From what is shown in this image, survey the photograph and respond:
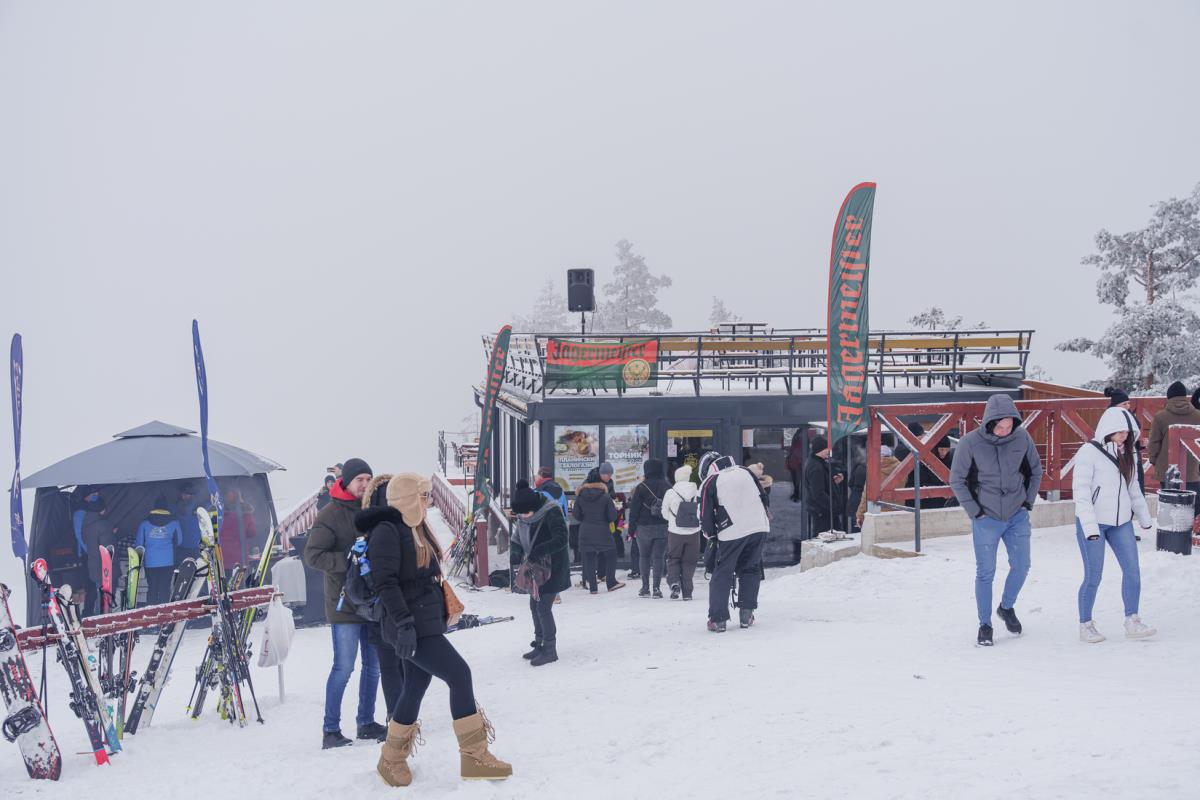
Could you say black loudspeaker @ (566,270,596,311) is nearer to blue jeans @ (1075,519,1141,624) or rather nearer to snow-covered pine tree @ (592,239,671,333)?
blue jeans @ (1075,519,1141,624)

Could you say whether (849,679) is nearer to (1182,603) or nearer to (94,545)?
(1182,603)

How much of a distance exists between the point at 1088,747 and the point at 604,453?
11170mm

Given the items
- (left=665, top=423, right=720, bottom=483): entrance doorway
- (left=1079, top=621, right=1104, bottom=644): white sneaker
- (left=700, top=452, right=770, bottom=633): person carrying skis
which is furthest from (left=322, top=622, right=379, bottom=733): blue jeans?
(left=665, top=423, right=720, bottom=483): entrance doorway

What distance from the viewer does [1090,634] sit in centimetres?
693

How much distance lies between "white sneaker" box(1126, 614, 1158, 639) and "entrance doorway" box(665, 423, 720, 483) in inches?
361

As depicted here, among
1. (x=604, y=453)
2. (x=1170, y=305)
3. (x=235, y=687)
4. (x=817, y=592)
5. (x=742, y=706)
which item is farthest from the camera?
(x=1170, y=305)

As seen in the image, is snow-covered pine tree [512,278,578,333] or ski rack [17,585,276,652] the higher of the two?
snow-covered pine tree [512,278,578,333]

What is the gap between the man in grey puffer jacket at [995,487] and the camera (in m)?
6.95

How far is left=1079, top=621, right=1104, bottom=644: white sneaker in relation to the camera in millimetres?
6906

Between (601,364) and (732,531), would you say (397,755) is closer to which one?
(732,531)

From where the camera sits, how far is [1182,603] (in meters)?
7.61

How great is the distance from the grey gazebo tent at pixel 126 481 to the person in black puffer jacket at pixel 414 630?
8680 millimetres

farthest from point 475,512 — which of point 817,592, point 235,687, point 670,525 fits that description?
point 235,687

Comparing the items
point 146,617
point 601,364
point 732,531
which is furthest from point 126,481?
point 732,531
